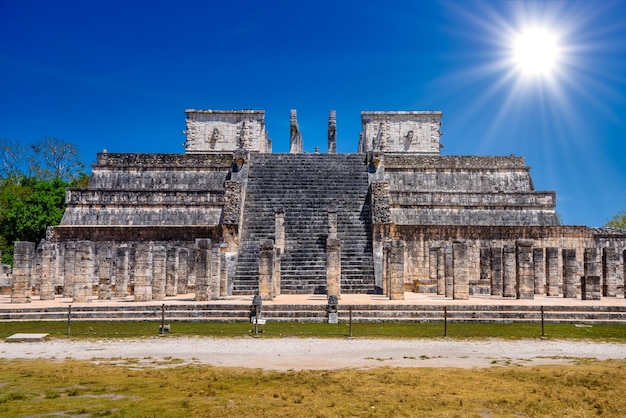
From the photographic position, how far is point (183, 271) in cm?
2312

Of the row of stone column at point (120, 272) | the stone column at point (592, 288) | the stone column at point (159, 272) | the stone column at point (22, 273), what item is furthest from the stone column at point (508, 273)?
the stone column at point (22, 273)

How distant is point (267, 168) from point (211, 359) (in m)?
20.3

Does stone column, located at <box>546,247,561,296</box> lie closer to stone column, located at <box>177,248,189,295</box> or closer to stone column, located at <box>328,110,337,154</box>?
stone column, located at <box>177,248,189,295</box>

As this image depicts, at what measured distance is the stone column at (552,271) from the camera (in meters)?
22.1

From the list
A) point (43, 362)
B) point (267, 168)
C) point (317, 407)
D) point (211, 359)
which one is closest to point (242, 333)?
point (211, 359)

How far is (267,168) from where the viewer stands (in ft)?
98.0

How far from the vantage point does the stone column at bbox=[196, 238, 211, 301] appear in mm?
18547

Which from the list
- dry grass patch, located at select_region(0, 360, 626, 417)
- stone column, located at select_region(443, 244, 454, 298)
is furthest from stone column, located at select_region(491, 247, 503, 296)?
dry grass patch, located at select_region(0, 360, 626, 417)

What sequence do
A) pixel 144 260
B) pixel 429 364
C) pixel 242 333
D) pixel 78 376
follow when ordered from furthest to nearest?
1. pixel 144 260
2. pixel 242 333
3. pixel 429 364
4. pixel 78 376

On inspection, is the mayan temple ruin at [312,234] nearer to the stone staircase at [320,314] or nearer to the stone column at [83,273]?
the stone column at [83,273]

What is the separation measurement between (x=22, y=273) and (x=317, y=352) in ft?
41.6

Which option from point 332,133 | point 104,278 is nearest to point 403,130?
point 332,133

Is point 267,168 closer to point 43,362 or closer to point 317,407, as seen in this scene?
point 43,362

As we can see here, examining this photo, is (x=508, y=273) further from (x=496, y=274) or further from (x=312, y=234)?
(x=312, y=234)
